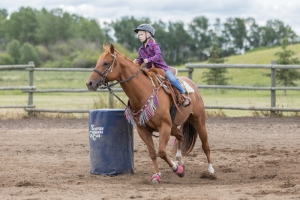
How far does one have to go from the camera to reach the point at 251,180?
8.60 metres

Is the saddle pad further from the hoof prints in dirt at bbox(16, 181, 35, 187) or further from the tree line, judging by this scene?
the tree line

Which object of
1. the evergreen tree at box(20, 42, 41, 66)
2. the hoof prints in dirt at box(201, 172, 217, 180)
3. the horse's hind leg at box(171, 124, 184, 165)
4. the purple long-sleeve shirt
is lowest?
the hoof prints in dirt at box(201, 172, 217, 180)

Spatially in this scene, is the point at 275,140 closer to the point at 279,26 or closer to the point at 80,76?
the point at 80,76

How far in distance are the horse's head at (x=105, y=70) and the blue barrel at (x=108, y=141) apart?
881mm

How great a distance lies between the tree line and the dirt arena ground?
205 feet

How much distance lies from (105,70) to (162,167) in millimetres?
2485

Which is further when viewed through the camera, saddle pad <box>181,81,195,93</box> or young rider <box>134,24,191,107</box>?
saddle pad <box>181,81,195,93</box>

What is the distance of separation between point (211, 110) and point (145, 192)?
10611 mm

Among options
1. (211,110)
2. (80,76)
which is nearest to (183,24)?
(80,76)

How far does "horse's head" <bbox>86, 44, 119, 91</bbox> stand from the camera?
317 inches

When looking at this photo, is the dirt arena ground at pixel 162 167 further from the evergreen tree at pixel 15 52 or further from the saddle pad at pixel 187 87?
the evergreen tree at pixel 15 52

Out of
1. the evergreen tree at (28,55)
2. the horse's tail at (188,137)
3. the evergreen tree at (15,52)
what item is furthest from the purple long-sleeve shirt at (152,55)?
the evergreen tree at (15,52)

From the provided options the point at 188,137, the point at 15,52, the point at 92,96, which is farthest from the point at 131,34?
the point at 188,137

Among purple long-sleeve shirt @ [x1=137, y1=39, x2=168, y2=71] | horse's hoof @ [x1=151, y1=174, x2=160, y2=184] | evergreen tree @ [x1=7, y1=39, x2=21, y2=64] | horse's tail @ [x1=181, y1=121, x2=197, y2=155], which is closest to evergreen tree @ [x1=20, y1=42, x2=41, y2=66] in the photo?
evergreen tree @ [x1=7, y1=39, x2=21, y2=64]
